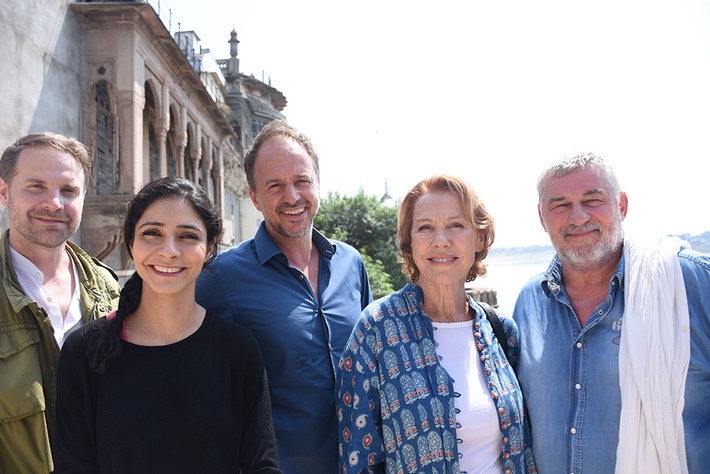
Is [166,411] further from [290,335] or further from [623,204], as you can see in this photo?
[623,204]

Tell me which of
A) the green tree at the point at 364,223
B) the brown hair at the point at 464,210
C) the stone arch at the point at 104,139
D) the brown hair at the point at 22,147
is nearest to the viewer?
the brown hair at the point at 464,210

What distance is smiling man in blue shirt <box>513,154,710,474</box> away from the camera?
233 centimetres

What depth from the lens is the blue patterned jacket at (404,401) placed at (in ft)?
Answer: 7.54

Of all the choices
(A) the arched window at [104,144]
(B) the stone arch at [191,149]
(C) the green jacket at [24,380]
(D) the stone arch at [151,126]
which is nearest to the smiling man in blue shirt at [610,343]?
(C) the green jacket at [24,380]

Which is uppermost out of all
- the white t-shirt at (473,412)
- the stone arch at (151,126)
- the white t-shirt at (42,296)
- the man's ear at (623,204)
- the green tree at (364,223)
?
the stone arch at (151,126)

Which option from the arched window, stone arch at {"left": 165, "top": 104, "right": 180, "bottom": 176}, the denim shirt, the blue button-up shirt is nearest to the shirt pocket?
the blue button-up shirt

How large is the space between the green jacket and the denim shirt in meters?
2.39

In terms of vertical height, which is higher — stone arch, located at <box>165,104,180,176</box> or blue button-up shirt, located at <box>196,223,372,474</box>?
stone arch, located at <box>165,104,180,176</box>

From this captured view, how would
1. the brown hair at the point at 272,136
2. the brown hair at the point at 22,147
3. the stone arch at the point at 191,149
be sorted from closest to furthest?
1. the brown hair at the point at 22,147
2. the brown hair at the point at 272,136
3. the stone arch at the point at 191,149

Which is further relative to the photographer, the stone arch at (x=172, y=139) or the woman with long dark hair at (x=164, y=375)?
the stone arch at (x=172, y=139)

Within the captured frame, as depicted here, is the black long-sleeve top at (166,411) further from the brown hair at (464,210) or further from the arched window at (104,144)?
the arched window at (104,144)

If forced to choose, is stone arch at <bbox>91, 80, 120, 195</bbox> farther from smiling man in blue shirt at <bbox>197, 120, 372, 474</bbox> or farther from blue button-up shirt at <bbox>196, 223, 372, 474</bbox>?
blue button-up shirt at <bbox>196, 223, 372, 474</bbox>

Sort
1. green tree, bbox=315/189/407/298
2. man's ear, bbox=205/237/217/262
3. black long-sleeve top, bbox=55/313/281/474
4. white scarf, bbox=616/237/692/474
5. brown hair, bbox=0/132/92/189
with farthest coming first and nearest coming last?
green tree, bbox=315/189/407/298, brown hair, bbox=0/132/92/189, man's ear, bbox=205/237/217/262, white scarf, bbox=616/237/692/474, black long-sleeve top, bbox=55/313/281/474

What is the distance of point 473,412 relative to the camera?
2396 millimetres
